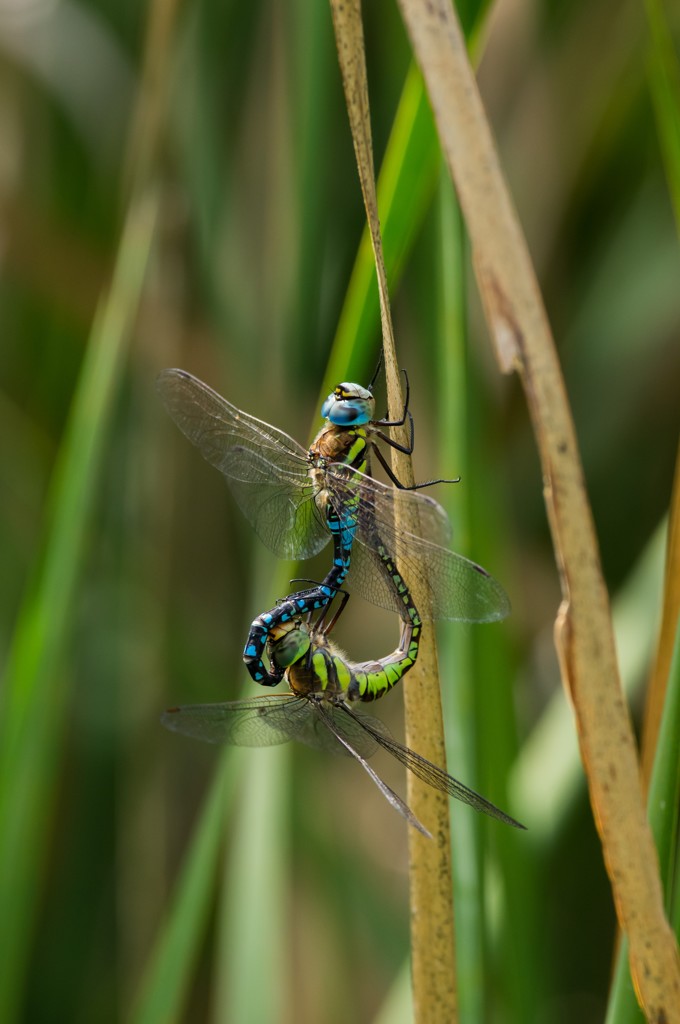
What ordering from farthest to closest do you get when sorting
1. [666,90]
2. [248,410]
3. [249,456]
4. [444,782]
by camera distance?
[248,410] → [249,456] → [666,90] → [444,782]

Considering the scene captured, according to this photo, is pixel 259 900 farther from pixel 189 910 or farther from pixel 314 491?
pixel 314 491

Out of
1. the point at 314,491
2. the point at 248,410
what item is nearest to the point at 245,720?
the point at 314,491

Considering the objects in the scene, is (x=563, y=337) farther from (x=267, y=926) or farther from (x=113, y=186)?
(x=267, y=926)

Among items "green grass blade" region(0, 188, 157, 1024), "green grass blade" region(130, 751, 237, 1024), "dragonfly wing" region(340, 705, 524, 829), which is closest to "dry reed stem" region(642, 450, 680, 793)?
"dragonfly wing" region(340, 705, 524, 829)

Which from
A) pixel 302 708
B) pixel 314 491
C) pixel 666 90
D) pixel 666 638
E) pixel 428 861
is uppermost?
pixel 666 90

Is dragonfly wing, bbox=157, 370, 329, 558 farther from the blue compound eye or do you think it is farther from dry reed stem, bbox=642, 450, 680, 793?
dry reed stem, bbox=642, 450, 680, 793

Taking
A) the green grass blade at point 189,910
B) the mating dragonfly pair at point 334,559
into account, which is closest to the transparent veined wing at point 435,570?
the mating dragonfly pair at point 334,559

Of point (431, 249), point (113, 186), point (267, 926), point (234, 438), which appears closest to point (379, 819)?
point (267, 926)
